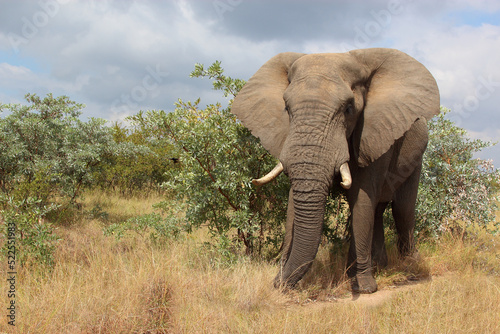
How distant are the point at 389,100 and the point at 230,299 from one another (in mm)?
3094

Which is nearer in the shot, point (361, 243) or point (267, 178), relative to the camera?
point (267, 178)

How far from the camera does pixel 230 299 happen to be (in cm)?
430

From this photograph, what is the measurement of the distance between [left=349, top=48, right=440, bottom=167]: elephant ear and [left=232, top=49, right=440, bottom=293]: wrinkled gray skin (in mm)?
12

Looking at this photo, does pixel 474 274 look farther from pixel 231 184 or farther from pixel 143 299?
pixel 143 299

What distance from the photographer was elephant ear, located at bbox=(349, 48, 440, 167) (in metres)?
4.86

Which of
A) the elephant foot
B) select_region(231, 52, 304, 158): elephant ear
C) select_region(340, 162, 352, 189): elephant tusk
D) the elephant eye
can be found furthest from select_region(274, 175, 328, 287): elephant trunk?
the elephant foot

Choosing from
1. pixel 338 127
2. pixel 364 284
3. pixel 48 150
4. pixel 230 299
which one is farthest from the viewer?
pixel 48 150

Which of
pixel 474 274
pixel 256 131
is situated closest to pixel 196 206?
pixel 256 131

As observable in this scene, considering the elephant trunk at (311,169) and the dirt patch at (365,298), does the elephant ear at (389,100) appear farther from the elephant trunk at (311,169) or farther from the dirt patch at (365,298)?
the dirt patch at (365,298)

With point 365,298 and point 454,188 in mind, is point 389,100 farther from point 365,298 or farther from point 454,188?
point 454,188

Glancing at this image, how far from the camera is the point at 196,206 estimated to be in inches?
225

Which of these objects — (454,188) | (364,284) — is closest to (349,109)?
(364,284)

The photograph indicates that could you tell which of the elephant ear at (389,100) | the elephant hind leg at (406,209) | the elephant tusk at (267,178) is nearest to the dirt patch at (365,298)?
the elephant hind leg at (406,209)

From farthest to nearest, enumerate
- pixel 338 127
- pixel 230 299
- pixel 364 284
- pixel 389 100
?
1. pixel 364 284
2. pixel 389 100
3. pixel 338 127
4. pixel 230 299
